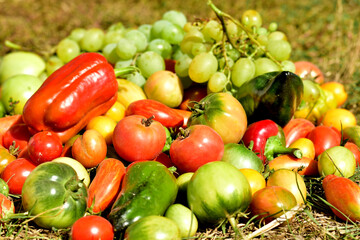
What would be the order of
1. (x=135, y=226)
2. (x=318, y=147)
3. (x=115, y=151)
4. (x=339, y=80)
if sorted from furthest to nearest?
(x=339, y=80), (x=318, y=147), (x=115, y=151), (x=135, y=226)

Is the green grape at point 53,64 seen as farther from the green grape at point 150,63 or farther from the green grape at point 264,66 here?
the green grape at point 264,66

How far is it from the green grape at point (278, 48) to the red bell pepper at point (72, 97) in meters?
1.40

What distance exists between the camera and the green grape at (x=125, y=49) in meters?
3.40

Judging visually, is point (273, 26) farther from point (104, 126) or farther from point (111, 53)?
point (104, 126)

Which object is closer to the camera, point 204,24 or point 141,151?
point 141,151

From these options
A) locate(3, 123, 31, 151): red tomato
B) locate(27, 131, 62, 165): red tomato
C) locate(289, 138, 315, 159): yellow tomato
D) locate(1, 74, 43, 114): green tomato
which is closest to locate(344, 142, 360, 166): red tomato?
locate(289, 138, 315, 159): yellow tomato

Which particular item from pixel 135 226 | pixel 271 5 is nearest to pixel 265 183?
pixel 135 226

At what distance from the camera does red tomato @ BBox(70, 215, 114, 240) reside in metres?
1.89

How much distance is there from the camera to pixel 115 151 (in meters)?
2.70

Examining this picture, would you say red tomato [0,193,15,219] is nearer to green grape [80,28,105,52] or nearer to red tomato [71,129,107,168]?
red tomato [71,129,107,168]

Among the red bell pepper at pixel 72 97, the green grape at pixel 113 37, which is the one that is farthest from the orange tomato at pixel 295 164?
the green grape at pixel 113 37

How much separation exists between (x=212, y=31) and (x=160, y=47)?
0.55 m

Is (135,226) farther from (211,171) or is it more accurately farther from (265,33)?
(265,33)

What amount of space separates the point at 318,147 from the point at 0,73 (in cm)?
331
